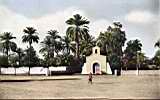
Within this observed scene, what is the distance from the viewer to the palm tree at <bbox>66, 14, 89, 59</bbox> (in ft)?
26.3

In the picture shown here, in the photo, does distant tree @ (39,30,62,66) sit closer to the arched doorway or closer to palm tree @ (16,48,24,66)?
palm tree @ (16,48,24,66)

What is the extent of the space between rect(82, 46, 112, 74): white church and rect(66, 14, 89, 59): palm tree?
431mm

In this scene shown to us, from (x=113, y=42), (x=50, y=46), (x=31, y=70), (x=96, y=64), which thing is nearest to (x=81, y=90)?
(x=50, y=46)

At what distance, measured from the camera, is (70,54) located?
895 cm

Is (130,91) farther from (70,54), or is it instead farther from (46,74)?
A: (46,74)

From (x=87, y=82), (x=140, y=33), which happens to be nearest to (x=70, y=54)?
(x=87, y=82)

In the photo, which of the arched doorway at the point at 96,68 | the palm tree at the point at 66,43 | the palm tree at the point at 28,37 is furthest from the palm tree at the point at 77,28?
the arched doorway at the point at 96,68

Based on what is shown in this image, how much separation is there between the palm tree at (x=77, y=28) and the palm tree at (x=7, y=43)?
1.03 m

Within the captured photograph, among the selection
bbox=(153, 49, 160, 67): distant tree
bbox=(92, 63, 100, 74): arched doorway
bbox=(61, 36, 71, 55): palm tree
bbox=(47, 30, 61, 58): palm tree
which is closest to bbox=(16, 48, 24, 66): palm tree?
bbox=(47, 30, 61, 58): palm tree

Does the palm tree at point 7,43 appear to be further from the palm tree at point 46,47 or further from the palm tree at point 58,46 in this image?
Result: the palm tree at point 58,46

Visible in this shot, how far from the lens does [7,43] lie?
779 centimetres

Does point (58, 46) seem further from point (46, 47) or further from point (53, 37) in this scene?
point (53, 37)

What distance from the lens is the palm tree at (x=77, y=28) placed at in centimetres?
802

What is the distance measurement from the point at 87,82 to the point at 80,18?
4.72 feet
